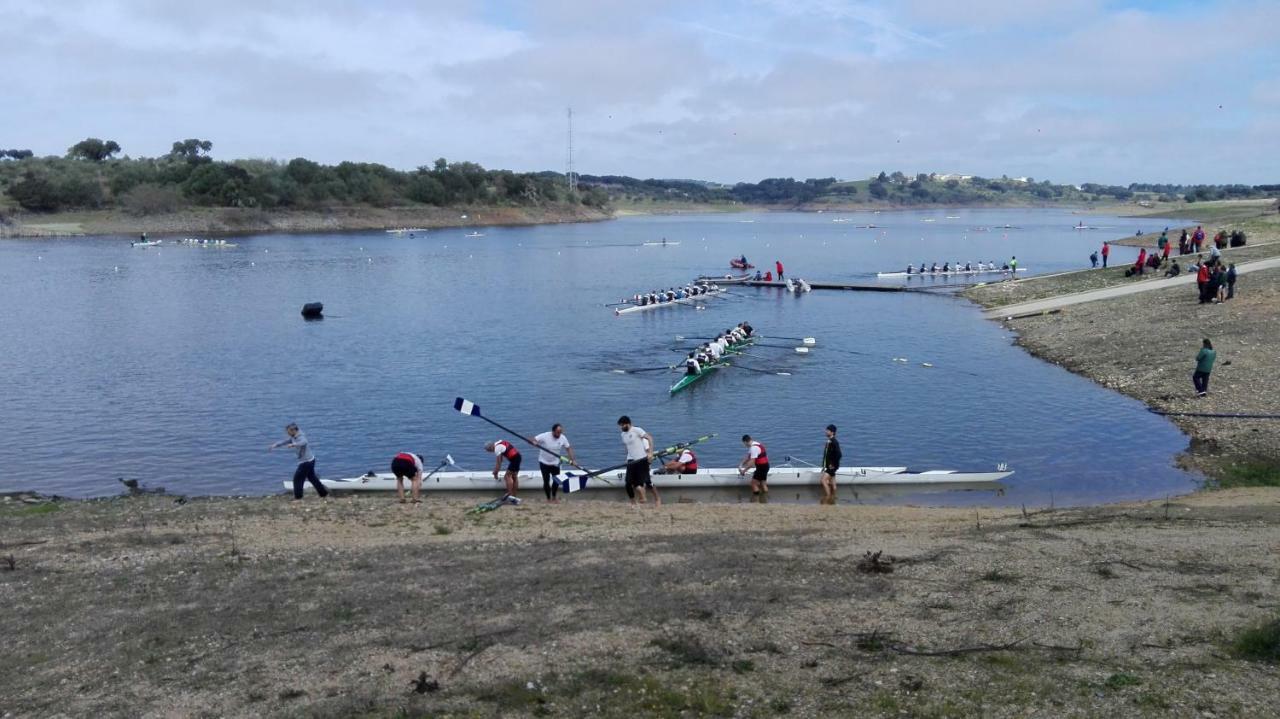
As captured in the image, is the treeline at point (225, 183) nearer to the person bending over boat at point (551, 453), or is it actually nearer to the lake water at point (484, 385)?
the lake water at point (484, 385)

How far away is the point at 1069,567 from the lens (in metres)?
12.0

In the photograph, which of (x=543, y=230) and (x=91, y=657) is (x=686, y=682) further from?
(x=543, y=230)

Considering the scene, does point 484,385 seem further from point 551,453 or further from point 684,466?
point 551,453

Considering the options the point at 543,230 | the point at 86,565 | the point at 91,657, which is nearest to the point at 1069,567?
the point at 91,657

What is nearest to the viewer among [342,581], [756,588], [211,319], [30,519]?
[756,588]

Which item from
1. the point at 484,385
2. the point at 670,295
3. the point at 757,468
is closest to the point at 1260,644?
the point at 757,468

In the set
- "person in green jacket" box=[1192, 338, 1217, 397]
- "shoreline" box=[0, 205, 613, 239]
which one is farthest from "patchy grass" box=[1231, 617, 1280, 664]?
"shoreline" box=[0, 205, 613, 239]

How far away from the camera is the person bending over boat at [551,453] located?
18.2 m

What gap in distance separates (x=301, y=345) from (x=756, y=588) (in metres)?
34.9

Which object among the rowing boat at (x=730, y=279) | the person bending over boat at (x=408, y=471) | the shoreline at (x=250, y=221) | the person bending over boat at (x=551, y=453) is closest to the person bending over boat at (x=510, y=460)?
the person bending over boat at (x=551, y=453)

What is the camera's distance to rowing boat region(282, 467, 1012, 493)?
2062 centimetres

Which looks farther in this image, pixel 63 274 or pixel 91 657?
pixel 63 274

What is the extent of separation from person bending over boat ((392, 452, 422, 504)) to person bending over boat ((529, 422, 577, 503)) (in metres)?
2.43

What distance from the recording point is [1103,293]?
153 feet
